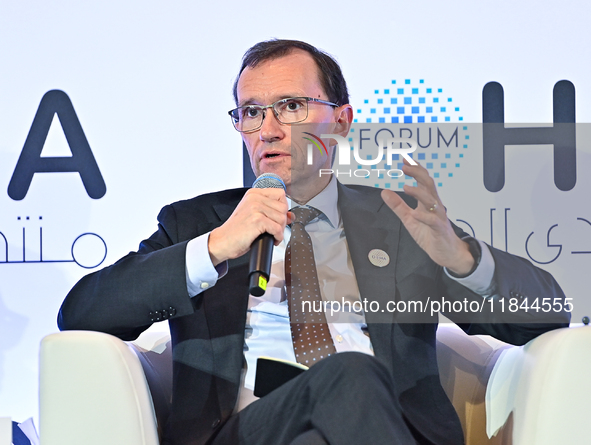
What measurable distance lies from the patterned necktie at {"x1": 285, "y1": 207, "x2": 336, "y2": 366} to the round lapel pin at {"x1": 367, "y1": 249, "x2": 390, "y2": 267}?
0.52 feet

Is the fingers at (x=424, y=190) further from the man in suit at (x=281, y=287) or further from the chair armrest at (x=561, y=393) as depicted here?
the chair armrest at (x=561, y=393)

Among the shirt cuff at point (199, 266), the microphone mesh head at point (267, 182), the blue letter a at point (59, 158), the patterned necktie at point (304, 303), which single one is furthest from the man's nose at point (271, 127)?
the blue letter a at point (59, 158)

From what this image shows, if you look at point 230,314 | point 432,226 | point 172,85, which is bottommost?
point 230,314

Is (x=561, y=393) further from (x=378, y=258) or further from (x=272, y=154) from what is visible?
(x=272, y=154)

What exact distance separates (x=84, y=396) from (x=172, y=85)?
1.62m

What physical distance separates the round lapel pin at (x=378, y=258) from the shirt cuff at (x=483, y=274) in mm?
206

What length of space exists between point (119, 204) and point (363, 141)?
116cm

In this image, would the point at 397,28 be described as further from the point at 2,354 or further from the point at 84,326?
the point at 2,354

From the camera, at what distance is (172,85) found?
261 cm

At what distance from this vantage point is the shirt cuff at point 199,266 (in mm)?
1465

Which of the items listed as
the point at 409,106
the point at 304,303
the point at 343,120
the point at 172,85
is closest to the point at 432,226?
the point at 304,303

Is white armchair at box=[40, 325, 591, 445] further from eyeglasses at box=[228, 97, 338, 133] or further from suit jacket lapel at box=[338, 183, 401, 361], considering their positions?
eyeglasses at box=[228, 97, 338, 133]

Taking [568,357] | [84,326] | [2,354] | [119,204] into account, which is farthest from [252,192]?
[2,354]

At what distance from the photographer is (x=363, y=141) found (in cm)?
194
